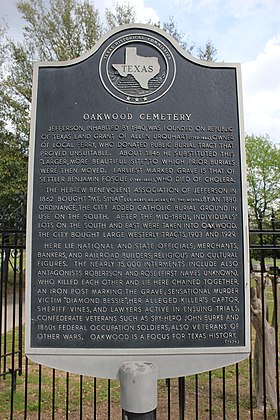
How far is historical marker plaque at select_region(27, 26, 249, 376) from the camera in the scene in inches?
129

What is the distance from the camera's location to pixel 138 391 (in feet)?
9.85

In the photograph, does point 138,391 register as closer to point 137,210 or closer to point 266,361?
point 137,210

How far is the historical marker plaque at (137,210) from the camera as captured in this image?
327cm

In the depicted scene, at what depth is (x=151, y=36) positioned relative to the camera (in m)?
3.59

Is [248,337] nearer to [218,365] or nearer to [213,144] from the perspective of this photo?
[218,365]

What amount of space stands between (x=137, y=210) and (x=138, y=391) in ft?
4.92

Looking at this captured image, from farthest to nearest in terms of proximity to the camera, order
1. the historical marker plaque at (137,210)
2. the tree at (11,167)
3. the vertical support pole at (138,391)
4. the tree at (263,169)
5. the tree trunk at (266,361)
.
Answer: the tree at (263,169)
the tree at (11,167)
the tree trunk at (266,361)
the historical marker plaque at (137,210)
the vertical support pole at (138,391)

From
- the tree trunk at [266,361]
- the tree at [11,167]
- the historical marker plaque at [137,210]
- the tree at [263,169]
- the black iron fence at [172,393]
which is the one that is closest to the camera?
the historical marker plaque at [137,210]

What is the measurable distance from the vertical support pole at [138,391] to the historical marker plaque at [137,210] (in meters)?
0.18

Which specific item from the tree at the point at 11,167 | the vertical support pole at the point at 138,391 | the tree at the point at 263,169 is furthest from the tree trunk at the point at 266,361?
the tree at the point at 263,169

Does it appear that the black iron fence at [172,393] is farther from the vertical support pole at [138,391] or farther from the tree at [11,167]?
the tree at [11,167]

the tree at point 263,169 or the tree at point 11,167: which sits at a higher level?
the tree at point 263,169

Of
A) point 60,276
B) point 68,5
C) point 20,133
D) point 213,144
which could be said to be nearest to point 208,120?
point 213,144

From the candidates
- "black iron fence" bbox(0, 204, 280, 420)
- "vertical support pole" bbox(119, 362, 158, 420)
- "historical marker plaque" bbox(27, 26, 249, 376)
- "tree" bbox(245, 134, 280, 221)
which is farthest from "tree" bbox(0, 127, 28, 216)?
"tree" bbox(245, 134, 280, 221)
